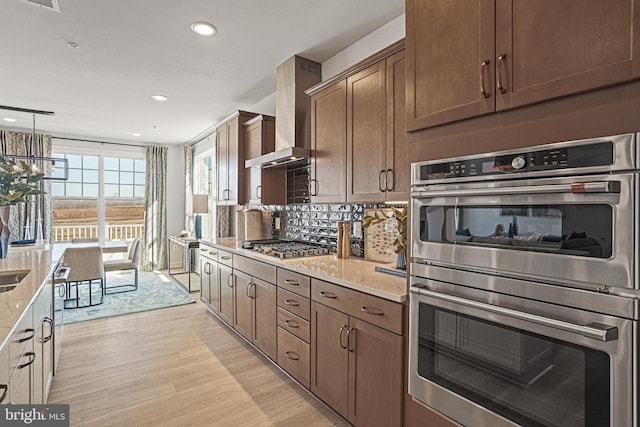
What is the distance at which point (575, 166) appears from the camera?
3.29ft

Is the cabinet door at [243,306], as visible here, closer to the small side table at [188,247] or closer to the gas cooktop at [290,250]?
the gas cooktop at [290,250]

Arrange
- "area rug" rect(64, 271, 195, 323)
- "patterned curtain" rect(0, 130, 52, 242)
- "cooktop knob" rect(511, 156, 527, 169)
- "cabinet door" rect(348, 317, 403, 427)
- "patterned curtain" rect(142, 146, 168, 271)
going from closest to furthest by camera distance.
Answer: "cooktop knob" rect(511, 156, 527, 169), "cabinet door" rect(348, 317, 403, 427), "area rug" rect(64, 271, 195, 323), "patterned curtain" rect(0, 130, 52, 242), "patterned curtain" rect(142, 146, 168, 271)

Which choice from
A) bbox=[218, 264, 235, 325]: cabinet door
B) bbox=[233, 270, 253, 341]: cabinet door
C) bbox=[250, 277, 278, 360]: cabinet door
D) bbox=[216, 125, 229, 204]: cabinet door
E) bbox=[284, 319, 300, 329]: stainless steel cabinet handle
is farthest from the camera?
bbox=[216, 125, 229, 204]: cabinet door

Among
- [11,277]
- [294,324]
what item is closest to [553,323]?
[294,324]

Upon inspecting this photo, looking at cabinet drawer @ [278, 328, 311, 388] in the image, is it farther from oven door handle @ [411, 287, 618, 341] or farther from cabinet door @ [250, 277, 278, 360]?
oven door handle @ [411, 287, 618, 341]

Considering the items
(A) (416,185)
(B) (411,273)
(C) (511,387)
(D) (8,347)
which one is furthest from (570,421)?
(D) (8,347)

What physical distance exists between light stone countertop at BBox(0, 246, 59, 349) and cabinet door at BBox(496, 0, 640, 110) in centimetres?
188

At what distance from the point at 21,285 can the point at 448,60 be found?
7.73ft

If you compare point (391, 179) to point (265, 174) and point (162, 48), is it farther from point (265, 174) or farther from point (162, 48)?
point (162, 48)

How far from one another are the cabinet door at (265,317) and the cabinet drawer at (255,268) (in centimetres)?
5

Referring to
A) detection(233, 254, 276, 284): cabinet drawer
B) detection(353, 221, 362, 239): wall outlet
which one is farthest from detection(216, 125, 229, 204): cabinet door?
detection(353, 221, 362, 239): wall outlet

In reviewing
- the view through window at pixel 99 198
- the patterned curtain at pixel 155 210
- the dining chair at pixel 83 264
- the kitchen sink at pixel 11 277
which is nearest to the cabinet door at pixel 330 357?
the kitchen sink at pixel 11 277

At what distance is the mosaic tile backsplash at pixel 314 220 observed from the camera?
2.78m

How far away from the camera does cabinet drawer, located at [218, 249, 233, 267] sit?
11.0ft
